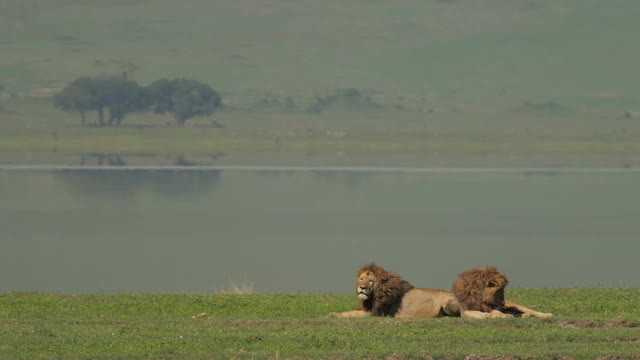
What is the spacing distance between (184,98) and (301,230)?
55176 mm

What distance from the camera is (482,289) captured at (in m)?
10.7

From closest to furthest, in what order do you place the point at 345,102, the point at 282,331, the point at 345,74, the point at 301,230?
the point at 282,331, the point at 301,230, the point at 345,102, the point at 345,74

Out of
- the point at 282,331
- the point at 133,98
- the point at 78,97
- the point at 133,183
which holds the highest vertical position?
the point at 133,98

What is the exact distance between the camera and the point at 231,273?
2370 cm

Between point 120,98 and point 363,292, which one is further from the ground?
point 120,98

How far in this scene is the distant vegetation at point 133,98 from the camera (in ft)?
289

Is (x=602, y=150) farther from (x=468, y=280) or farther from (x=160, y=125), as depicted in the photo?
(x=468, y=280)

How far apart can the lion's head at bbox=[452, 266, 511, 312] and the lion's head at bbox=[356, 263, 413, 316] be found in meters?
0.41

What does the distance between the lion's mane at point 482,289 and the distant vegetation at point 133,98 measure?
3059 inches

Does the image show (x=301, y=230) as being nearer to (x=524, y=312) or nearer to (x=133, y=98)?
(x=524, y=312)

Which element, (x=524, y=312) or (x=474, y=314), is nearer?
(x=474, y=314)

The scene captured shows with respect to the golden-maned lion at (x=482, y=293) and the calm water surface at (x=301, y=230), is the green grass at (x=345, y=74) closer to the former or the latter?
the calm water surface at (x=301, y=230)

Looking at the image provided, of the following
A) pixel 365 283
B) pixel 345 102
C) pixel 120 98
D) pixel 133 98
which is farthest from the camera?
pixel 345 102

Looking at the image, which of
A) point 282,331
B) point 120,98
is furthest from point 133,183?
point 282,331
